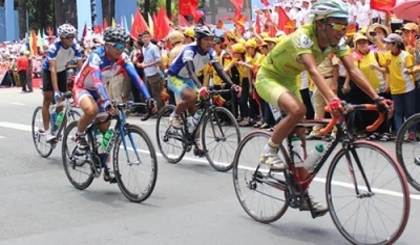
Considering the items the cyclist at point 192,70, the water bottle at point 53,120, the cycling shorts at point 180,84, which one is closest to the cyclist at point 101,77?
the cyclist at point 192,70

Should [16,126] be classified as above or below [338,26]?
below

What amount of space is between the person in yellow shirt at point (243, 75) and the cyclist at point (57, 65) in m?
4.32

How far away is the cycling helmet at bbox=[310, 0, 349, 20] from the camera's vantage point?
18.9 feet

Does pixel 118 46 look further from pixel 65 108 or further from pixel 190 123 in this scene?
pixel 65 108

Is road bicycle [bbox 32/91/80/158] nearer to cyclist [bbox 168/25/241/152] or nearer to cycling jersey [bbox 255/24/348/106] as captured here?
cyclist [bbox 168/25/241/152]

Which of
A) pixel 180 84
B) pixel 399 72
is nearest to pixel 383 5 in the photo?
pixel 399 72

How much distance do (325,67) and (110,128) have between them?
18.1 ft

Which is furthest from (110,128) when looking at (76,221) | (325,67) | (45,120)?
(325,67)

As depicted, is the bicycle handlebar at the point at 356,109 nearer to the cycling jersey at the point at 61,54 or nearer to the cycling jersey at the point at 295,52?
the cycling jersey at the point at 295,52

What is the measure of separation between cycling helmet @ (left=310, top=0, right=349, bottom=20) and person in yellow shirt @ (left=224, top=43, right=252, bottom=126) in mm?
8511

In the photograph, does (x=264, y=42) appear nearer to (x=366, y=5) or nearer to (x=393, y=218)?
(x=366, y=5)

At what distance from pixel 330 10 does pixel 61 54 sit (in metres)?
5.94

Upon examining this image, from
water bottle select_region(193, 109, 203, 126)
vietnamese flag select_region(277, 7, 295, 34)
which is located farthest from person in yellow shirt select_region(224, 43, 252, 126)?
water bottle select_region(193, 109, 203, 126)

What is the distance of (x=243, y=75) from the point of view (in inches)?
586
